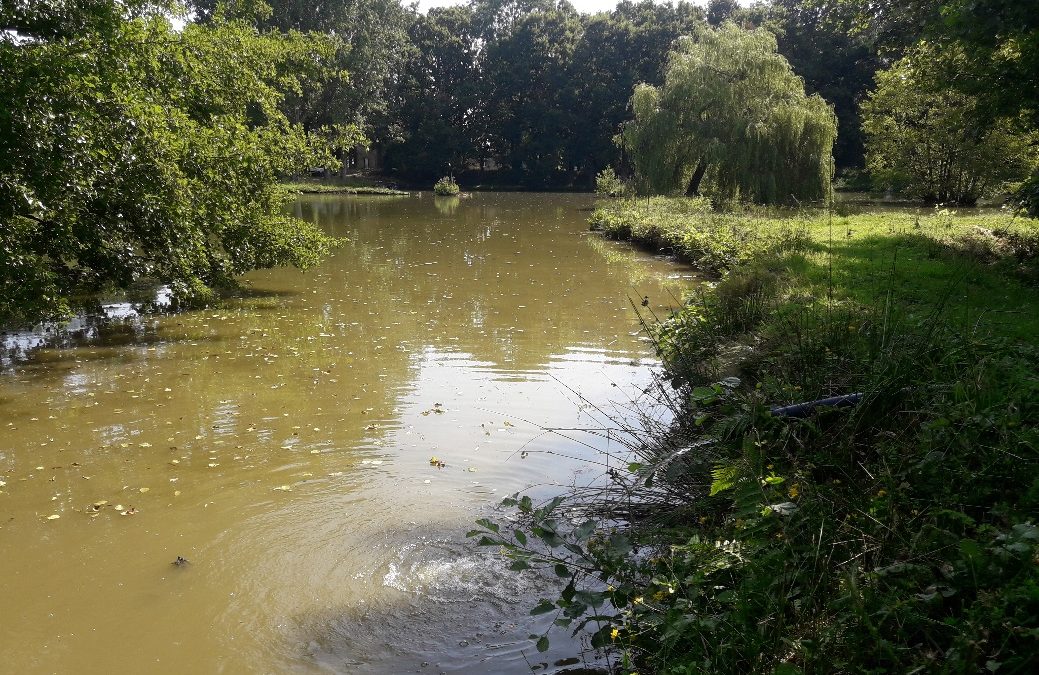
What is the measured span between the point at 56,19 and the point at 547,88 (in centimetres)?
5348

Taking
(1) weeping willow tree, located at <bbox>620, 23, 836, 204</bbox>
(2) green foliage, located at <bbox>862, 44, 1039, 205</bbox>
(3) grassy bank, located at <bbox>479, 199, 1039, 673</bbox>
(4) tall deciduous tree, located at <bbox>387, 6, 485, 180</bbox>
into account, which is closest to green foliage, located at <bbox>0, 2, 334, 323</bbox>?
(3) grassy bank, located at <bbox>479, 199, 1039, 673</bbox>

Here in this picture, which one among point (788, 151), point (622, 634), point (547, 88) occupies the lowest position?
point (622, 634)

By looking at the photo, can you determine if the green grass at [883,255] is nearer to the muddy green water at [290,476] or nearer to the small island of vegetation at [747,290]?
the small island of vegetation at [747,290]

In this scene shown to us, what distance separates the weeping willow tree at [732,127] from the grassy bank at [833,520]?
19.4 m

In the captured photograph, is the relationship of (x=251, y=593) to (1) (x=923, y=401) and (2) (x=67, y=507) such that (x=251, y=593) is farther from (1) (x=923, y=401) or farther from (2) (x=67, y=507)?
(1) (x=923, y=401)

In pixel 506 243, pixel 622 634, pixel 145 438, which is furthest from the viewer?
pixel 506 243

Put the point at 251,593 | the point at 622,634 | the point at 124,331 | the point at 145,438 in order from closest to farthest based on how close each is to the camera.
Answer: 1. the point at 622,634
2. the point at 251,593
3. the point at 145,438
4. the point at 124,331

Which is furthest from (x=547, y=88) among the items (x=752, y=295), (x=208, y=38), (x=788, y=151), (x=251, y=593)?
(x=251, y=593)

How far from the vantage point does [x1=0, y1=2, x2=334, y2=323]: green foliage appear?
8430 mm

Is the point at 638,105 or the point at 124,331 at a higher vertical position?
the point at 638,105

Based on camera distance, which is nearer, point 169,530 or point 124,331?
point 169,530

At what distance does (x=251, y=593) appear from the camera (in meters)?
4.63

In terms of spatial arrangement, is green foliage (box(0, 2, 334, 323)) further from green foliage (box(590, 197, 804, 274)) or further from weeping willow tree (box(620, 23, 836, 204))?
weeping willow tree (box(620, 23, 836, 204))

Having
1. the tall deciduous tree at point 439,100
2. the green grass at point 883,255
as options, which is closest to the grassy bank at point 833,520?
the green grass at point 883,255
